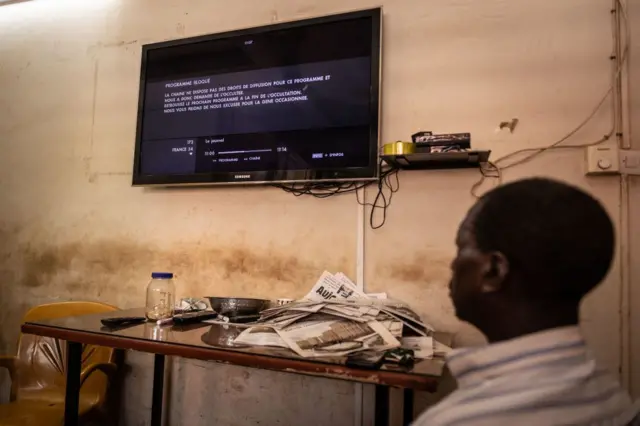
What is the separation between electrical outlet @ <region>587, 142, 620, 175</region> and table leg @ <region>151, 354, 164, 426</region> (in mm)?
1874

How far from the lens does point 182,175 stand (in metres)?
2.03

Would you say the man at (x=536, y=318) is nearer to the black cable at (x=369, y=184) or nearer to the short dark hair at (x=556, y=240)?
the short dark hair at (x=556, y=240)

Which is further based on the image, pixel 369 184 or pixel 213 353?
pixel 369 184

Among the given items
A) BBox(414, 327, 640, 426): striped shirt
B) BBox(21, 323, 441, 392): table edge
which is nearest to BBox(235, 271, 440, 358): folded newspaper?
BBox(21, 323, 441, 392): table edge

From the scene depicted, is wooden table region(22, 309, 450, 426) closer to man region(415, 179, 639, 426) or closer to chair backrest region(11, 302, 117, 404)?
man region(415, 179, 639, 426)

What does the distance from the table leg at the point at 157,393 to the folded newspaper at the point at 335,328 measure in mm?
763

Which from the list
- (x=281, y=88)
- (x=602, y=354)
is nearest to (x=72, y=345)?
(x=281, y=88)

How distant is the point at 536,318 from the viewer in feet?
2.24

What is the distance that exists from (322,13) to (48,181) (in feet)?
5.65

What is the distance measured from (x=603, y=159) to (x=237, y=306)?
4.51 ft

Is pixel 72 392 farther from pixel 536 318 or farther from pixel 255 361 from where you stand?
pixel 536 318

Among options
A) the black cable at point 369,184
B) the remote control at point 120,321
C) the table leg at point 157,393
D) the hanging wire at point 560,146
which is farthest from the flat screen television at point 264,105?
the table leg at point 157,393

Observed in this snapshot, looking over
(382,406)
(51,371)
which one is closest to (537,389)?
(382,406)

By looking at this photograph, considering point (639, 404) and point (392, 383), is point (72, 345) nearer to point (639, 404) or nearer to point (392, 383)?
point (392, 383)
